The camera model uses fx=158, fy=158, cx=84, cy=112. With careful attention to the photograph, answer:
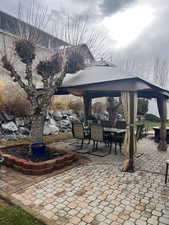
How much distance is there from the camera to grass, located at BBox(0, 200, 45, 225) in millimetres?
2127

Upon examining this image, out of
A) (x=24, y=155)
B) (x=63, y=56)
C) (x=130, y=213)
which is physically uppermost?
(x=63, y=56)

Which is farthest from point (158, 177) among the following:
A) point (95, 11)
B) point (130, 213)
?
point (95, 11)

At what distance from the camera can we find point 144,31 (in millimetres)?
7637

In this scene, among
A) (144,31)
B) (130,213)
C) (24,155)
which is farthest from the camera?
(144,31)

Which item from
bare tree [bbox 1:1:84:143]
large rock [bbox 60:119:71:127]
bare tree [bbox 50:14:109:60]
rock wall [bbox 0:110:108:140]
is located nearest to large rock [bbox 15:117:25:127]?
rock wall [bbox 0:110:108:140]

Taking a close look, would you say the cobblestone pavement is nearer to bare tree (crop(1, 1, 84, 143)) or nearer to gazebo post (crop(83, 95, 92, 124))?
bare tree (crop(1, 1, 84, 143))

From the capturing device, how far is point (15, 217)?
2213 millimetres

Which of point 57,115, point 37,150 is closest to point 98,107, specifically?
point 57,115

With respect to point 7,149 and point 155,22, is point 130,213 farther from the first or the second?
point 155,22

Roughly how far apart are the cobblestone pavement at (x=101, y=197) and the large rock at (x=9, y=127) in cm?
416

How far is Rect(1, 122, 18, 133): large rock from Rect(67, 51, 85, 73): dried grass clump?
3789mm

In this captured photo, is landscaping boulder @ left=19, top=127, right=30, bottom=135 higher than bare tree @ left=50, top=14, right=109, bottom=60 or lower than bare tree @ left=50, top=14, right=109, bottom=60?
lower

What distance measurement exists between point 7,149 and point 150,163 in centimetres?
447

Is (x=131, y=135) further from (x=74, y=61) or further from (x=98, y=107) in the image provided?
(x=98, y=107)
